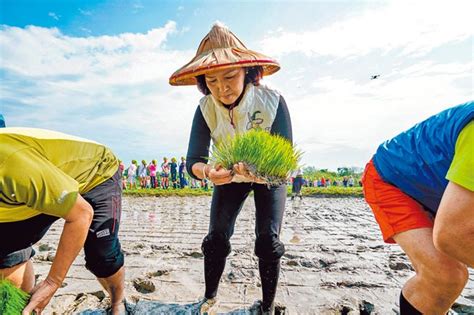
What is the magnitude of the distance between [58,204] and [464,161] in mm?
1815

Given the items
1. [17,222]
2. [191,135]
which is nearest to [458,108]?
[191,135]

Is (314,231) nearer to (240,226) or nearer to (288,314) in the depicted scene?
(240,226)

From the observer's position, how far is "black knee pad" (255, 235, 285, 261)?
2.28 metres

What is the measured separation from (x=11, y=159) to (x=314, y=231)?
524cm

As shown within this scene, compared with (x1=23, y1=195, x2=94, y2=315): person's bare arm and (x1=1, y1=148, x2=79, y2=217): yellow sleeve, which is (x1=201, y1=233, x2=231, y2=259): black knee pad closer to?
(x1=23, y1=195, x2=94, y2=315): person's bare arm

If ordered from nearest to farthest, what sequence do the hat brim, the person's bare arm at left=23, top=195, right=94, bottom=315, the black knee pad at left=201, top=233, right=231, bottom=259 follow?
the person's bare arm at left=23, top=195, right=94, bottom=315 → the hat brim → the black knee pad at left=201, top=233, right=231, bottom=259

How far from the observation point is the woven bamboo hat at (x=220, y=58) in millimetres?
2076

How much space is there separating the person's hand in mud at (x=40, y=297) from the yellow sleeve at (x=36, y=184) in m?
0.37

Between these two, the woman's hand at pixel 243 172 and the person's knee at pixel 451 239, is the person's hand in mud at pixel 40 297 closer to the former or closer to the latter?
the woman's hand at pixel 243 172

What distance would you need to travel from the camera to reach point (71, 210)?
1.64 metres

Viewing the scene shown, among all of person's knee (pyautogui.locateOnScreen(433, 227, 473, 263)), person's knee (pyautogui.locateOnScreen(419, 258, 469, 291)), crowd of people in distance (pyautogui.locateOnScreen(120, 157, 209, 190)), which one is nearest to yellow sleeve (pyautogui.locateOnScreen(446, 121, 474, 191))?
person's knee (pyautogui.locateOnScreen(433, 227, 473, 263))

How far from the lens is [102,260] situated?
2.17 m

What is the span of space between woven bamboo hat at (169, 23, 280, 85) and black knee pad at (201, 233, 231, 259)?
1167 mm

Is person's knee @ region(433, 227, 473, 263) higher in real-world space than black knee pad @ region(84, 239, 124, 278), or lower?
higher
